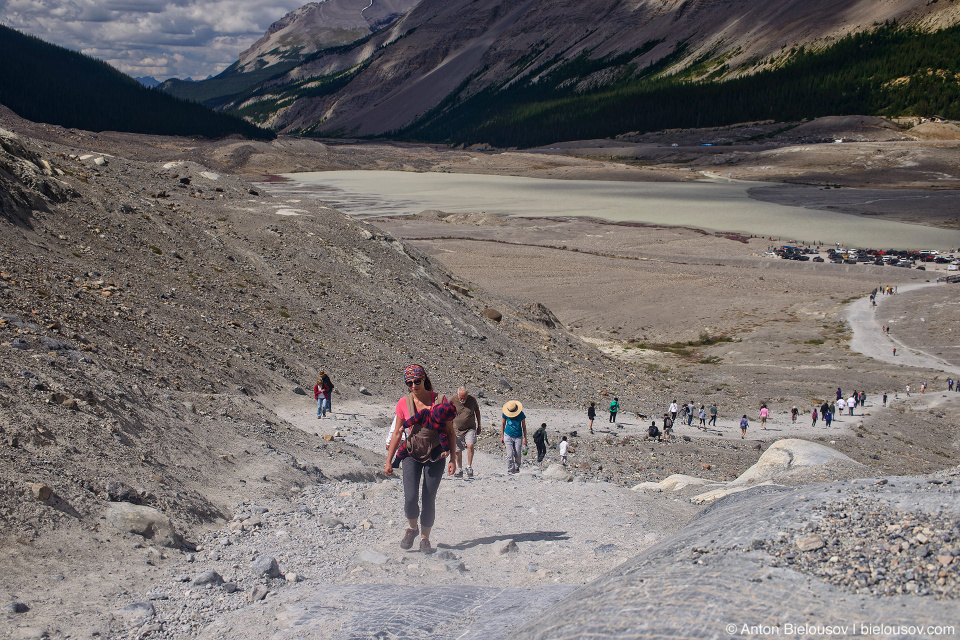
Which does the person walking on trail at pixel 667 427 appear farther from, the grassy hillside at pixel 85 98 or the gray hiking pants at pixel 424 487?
the grassy hillside at pixel 85 98

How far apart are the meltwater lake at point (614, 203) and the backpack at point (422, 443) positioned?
8327cm

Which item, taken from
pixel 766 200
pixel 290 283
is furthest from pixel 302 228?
pixel 766 200

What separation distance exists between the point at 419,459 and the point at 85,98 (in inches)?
7142

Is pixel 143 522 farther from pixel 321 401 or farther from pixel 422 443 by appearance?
pixel 321 401

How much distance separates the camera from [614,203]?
356ft

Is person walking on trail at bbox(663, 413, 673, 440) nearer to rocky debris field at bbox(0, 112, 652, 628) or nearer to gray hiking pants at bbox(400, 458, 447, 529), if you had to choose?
rocky debris field at bbox(0, 112, 652, 628)

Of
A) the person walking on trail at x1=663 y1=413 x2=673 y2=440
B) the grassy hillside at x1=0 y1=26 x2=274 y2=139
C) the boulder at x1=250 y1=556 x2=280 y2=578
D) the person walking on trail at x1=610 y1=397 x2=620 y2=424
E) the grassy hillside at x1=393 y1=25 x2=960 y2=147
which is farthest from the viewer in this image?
the grassy hillside at x1=393 y1=25 x2=960 y2=147

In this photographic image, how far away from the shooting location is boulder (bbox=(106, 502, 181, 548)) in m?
7.59

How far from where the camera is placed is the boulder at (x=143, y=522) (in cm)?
759

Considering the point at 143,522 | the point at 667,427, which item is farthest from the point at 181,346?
the point at 667,427

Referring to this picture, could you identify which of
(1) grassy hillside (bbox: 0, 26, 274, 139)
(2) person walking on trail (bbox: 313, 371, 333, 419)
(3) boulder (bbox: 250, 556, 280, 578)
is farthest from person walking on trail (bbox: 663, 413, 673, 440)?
(1) grassy hillside (bbox: 0, 26, 274, 139)

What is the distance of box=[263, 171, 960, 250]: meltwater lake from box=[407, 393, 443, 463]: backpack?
83.3 meters

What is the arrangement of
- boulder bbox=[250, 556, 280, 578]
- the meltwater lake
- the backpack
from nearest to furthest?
boulder bbox=[250, 556, 280, 578]
the backpack
the meltwater lake

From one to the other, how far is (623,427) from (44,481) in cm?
1847
